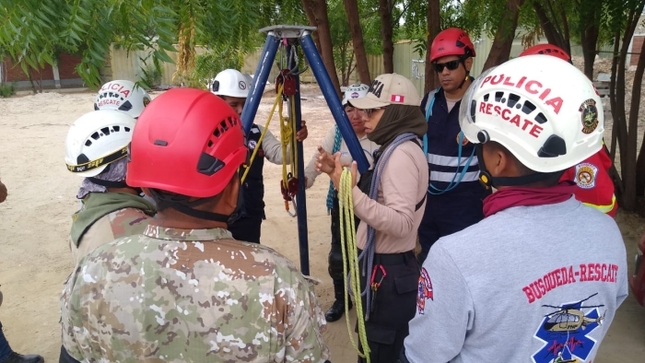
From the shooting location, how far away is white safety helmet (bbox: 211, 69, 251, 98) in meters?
3.76

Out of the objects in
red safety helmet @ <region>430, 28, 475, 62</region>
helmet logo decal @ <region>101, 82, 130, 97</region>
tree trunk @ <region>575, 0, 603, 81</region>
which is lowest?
helmet logo decal @ <region>101, 82, 130, 97</region>

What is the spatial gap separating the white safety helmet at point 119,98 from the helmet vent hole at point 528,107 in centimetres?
278

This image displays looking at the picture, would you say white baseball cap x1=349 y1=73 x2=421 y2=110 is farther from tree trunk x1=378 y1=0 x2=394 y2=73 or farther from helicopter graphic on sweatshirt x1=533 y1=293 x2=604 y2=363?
tree trunk x1=378 y1=0 x2=394 y2=73

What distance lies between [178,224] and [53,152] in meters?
11.5

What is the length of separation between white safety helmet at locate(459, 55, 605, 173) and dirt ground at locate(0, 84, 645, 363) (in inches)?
107

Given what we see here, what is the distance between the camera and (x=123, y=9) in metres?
1.96

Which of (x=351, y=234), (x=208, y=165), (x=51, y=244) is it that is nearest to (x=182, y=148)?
(x=208, y=165)

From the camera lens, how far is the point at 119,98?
139 inches

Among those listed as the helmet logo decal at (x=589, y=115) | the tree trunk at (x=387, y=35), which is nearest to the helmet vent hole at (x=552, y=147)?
the helmet logo decal at (x=589, y=115)

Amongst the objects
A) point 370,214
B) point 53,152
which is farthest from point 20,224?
point 370,214

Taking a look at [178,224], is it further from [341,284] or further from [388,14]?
[388,14]

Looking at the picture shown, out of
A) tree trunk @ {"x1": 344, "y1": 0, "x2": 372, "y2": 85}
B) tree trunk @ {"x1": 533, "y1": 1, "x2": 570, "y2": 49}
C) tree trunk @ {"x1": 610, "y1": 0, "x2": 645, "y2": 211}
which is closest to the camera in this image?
tree trunk @ {"x1": 344, "y1": 0, "x2": 372, "y2": 85}

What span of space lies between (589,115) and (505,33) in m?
2.68

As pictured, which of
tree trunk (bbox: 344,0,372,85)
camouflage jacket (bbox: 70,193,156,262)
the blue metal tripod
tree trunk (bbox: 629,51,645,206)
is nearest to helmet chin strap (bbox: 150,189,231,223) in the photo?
camouflage jacket (bbox: 70,193,156,262)
